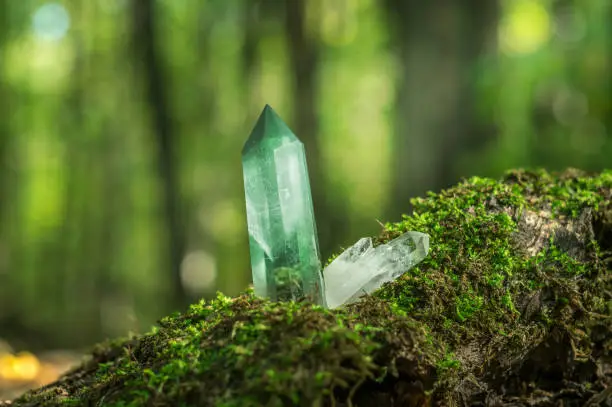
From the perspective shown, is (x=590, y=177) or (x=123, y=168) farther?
(x=123, y=168)

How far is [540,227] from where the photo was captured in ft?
8.74

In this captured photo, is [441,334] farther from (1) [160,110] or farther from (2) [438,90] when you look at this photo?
(1) [160,110]

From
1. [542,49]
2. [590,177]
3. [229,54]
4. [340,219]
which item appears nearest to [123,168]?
[229,54]

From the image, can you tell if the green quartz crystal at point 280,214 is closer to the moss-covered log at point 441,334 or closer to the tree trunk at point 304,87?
the moss-covered log at point 441,334

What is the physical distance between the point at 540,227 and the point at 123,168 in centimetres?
2209

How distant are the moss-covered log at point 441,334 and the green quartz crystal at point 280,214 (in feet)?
0.40

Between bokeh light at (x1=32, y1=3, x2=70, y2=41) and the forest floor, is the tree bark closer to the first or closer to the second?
→ the forest floor

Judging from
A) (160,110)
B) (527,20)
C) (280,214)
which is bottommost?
(280,214)

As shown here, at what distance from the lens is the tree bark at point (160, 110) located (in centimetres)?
1139

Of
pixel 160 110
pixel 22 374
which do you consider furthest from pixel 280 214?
pixel 160 110

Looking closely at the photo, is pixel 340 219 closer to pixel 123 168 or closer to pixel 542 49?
pixel 123 168

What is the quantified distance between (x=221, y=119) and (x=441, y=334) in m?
19.0

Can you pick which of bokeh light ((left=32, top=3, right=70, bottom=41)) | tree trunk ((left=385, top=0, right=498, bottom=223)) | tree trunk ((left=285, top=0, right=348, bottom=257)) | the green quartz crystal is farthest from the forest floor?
bokeh light ((left=32, top=3, right=70, bottom=41))

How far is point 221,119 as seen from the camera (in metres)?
20.5
